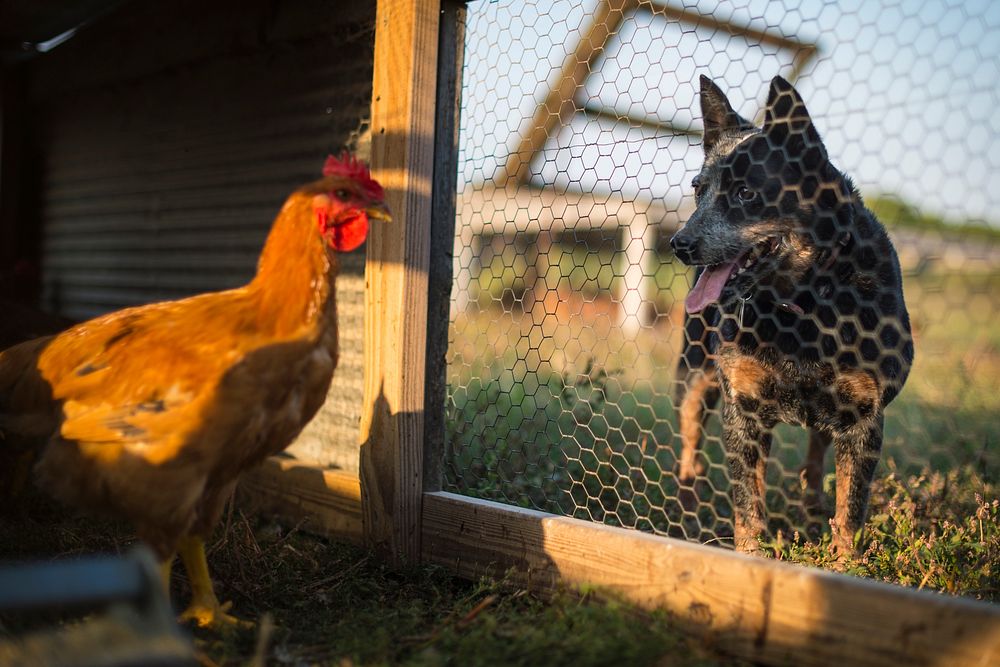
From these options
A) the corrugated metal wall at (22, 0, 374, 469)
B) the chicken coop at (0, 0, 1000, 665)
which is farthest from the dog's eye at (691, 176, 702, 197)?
the corrugated metal wall at (22, 0, 374, 469)

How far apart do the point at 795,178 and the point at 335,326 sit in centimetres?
151

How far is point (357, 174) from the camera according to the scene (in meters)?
2.22

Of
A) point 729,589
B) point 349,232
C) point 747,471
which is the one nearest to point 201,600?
point 349,232

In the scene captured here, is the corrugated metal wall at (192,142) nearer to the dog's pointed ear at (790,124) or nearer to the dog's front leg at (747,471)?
the dog's front leg at (747,471)

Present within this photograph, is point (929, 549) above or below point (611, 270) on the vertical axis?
below

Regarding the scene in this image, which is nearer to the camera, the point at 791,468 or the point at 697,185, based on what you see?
the point at 697,185

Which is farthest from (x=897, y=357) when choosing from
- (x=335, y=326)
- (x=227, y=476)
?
(x=227, y=476)

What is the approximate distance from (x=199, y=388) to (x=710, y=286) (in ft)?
5.49

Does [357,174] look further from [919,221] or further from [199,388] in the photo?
[919,221]

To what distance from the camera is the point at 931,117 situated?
182 cm

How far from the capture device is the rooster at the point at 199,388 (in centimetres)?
197

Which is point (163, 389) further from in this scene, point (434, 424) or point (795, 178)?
point (795, 178)

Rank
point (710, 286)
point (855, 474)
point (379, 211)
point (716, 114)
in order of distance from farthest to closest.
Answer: point (716, 114), point (710, 286), point (855, 474), point (379, 211)

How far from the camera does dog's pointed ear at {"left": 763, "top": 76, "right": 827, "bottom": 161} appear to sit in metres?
2.41
